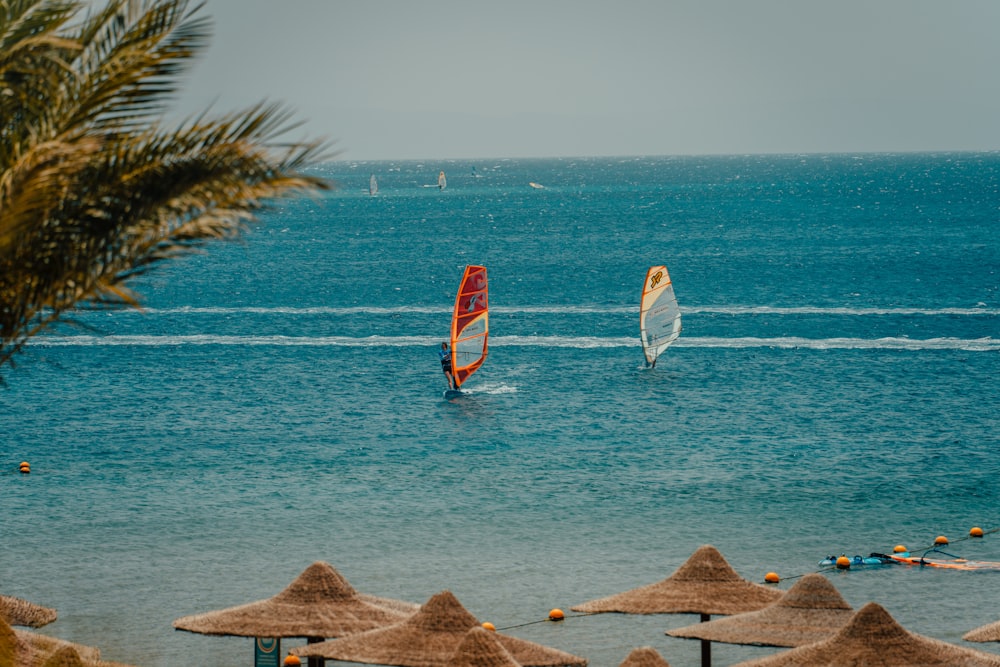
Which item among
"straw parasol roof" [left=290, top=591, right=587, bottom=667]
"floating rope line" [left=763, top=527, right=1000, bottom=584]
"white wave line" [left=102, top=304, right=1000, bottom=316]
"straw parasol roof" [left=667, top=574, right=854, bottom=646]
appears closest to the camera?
"straw parasol roof" [left=290, top=591, right=587, bottom=667]

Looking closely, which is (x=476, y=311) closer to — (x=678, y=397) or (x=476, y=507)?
(x=678, y=397)

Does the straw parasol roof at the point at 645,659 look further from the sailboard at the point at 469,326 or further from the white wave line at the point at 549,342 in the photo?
the white wave line at the point at 549,342

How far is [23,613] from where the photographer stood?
2116cm

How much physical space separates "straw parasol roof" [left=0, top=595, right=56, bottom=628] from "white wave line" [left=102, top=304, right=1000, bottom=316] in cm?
5885

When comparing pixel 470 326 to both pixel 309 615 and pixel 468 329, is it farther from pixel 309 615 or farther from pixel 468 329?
pixel 309 615

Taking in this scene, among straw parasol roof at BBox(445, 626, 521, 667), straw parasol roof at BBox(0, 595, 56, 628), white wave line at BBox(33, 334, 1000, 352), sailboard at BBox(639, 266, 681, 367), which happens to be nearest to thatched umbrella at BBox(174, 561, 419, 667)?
straw parasol roof at BBox(0, 595, 56, 628)

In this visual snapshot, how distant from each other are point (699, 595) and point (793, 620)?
6.38ft

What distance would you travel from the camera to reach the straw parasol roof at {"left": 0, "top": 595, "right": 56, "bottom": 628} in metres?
20.8

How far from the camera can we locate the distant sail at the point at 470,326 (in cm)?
5472

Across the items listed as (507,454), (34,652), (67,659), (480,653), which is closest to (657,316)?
(507,454)

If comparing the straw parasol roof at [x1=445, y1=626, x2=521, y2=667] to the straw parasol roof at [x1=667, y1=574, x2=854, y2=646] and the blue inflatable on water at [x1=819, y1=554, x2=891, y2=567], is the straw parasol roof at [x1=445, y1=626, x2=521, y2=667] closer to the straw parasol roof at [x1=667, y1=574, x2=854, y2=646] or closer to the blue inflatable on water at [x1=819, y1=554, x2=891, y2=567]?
the straw parasol roof at [x1=667, y1=574, x2=854, y2=646]

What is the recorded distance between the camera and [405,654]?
17688mm

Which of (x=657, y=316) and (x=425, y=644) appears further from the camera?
(x=657, y=316)

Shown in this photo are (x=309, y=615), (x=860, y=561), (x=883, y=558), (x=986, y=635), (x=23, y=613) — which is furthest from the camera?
(x=883, y=558)
